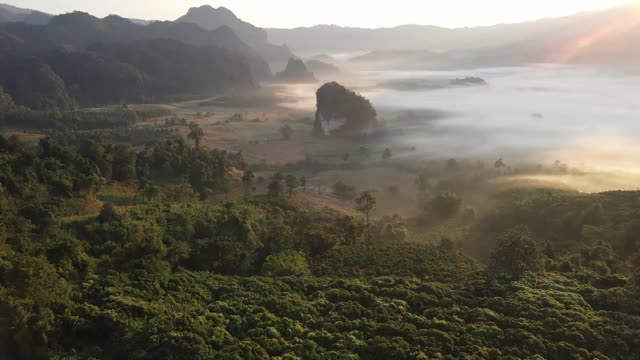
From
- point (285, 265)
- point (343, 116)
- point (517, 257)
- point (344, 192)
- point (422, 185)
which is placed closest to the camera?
point (285, 265)

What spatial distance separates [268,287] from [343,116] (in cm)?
11576

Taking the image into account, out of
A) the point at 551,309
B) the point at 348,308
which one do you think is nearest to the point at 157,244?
the point at 348,308

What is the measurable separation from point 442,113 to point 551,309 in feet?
551

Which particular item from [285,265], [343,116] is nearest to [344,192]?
[285,265]

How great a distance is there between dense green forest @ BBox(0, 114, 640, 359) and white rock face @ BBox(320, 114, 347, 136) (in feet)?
299

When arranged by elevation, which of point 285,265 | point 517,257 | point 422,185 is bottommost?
point 422,185

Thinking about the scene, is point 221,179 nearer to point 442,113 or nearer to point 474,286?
point 474,286

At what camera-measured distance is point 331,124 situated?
A: 147500 millimetres

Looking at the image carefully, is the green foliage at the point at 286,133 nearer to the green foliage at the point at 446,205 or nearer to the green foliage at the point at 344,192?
the green foliage at the point at 344,192

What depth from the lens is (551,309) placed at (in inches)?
1227

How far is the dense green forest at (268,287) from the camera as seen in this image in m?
26.0

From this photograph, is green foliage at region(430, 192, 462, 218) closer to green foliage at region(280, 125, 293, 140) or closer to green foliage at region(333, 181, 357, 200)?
green foliage at region(333, 181, 357, 200)

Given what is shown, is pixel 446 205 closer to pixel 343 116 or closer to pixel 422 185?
pixel 422 185

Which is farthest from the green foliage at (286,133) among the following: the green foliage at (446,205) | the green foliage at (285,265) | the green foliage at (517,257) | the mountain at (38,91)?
the green foliage at (517,257)
